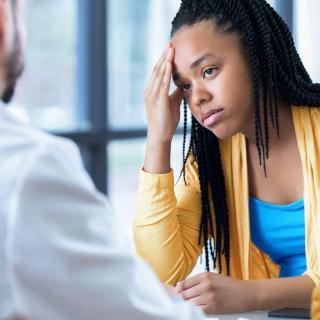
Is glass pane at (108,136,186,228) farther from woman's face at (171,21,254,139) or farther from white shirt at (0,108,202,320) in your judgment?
white shirt at (0,108,202,320)

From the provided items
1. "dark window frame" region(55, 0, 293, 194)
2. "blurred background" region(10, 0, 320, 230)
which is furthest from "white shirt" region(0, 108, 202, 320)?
"dark window frame" region(55, 0, 293, 194)

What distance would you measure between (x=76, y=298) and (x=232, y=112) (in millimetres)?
935

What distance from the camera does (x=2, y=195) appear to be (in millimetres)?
782

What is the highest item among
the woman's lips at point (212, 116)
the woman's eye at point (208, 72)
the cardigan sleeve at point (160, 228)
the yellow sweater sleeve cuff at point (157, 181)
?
the woman's eye at point (208, 72)

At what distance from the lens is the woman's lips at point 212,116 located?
1668 mm

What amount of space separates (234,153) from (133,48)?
88.6 inches

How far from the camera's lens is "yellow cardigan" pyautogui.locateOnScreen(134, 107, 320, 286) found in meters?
1.73

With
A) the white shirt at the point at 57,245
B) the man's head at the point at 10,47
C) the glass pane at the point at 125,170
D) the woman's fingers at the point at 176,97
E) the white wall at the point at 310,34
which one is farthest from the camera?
the white wall at the point at 310,34

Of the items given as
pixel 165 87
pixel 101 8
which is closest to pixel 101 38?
pixel 101 8

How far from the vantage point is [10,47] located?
0.89 m

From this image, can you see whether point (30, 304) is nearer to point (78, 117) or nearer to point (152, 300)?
point (152, 300)

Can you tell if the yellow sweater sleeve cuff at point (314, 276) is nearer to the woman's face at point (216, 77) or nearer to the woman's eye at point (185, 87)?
the woman's face at point (216, 77)

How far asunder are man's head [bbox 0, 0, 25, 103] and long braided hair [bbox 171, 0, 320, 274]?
2.78 feet

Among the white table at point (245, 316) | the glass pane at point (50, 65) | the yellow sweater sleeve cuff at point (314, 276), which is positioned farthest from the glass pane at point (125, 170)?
the white table at point (245, 316)
